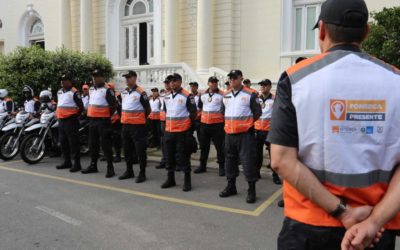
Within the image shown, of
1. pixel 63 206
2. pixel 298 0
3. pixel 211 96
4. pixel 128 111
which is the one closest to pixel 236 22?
pixel 298 0

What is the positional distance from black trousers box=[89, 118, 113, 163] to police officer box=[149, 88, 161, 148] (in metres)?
2.94

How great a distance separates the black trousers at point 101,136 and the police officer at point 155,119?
116 inches

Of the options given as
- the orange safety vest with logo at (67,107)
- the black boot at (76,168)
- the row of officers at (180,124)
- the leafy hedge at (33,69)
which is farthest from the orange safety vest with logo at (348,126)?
the leafy hedge at (33,69)

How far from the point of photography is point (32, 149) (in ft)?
29.5

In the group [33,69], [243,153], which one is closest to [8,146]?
[33,69]

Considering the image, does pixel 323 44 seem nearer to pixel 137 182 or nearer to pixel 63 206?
pixel 63 206

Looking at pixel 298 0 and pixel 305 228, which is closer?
pixel 305 228

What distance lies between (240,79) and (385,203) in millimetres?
4736

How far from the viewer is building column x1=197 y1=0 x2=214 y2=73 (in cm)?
1520

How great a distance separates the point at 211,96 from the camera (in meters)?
8.81

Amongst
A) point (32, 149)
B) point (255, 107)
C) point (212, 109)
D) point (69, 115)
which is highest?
point (255, 107)

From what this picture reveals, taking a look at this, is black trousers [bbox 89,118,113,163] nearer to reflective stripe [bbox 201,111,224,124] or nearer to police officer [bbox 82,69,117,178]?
police officer [bbox 82,69,117,178]

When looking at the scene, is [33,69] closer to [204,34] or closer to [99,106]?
[99,106]

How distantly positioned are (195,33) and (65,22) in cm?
803
